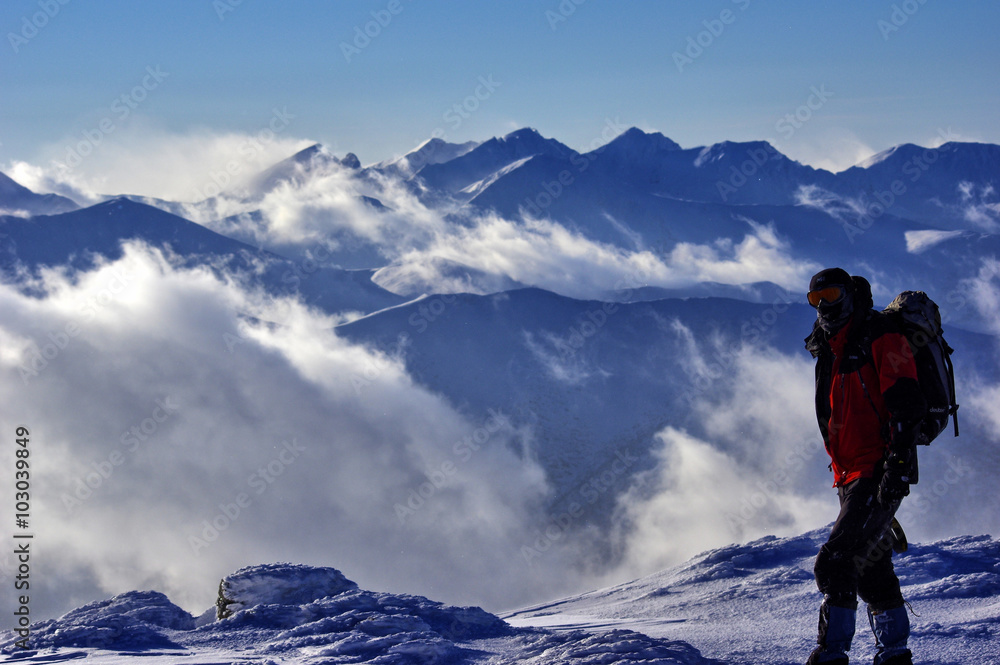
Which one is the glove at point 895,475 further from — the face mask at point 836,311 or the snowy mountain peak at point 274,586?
the snowy mountain peak at point 274,586

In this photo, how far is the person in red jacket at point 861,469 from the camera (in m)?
6.00

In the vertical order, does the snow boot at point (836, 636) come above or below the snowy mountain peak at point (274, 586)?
below

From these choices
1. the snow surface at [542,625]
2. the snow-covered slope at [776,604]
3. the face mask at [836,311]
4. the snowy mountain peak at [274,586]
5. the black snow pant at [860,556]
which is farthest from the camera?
the snowy mountain peak at [274,586]

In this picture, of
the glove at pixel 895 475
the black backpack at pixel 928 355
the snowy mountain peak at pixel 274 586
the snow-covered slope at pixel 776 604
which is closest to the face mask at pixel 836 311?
the black backpack at pixel 928 355

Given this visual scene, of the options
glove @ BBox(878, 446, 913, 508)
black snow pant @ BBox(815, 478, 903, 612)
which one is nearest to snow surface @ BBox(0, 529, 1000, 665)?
black snow pant @ BBox(815, 478, 903, 612)

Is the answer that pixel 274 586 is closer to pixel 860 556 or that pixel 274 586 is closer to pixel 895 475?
pixel 860 556

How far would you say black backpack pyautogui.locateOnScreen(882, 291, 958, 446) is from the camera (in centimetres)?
595

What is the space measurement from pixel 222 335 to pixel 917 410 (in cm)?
19565

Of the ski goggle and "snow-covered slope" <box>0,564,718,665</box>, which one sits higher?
the ski goggle

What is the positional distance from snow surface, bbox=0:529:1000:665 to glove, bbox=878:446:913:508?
4011mm

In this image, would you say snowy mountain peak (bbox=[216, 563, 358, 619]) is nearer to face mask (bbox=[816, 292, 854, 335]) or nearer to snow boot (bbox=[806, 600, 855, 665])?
snow boot (bbox=[806, 600, 855, 665])

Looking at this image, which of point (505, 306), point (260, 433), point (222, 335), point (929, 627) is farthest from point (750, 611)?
point (222, 335)

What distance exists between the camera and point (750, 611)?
12.4 metres

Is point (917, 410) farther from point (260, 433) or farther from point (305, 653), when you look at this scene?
point (260, 433)
